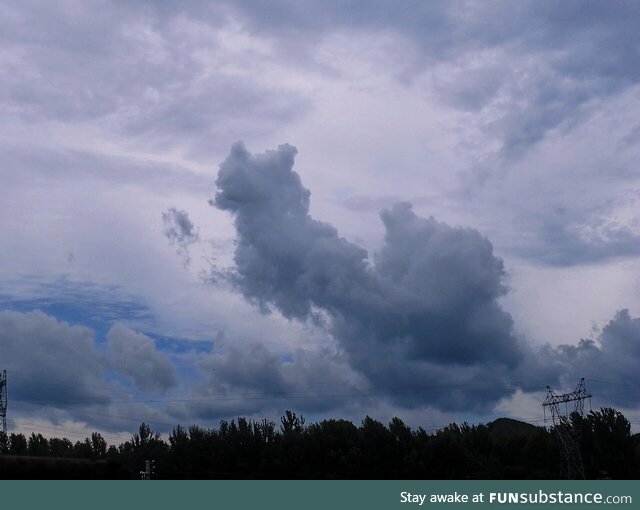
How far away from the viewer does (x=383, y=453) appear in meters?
119

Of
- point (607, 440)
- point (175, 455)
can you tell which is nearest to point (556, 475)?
point (607, 440)

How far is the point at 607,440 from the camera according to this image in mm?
116250

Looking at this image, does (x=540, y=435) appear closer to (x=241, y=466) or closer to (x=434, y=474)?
(x=434, y=474)

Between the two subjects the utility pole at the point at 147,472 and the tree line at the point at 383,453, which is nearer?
the utility pole at the point at 147,472

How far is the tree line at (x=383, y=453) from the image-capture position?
114 m

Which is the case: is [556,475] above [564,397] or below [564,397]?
below

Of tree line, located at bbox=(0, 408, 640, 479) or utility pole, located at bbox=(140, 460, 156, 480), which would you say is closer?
utility pole, located at bbox=(140, 460, 156, 480)

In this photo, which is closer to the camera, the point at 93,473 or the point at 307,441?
the point at 93,473

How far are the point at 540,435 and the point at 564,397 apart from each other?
20473 mm

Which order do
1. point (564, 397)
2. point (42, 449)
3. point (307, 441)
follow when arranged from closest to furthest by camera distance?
point (564, 397) < point (307, 441) < point (42, 449)

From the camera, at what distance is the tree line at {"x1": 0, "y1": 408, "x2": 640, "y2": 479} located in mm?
113750

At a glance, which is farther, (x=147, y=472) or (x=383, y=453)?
(x=383, y=453)
